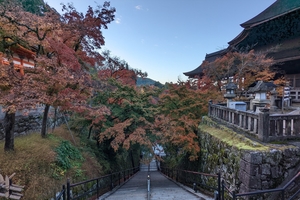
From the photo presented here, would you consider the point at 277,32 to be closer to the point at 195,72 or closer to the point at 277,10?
the point at 277,10

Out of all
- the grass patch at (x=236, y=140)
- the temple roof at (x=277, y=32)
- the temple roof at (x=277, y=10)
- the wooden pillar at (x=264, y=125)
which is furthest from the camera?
the temple roof at (x=277, y=10)

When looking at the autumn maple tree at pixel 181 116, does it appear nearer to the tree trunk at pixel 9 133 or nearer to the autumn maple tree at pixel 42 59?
the autumn maple tree at pixel 42 59

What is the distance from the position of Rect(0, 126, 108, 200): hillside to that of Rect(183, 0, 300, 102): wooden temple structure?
1389 cm

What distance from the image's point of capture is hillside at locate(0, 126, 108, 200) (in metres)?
5.22

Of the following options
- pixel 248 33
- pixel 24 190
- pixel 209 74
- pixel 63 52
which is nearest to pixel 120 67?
pixel 209 74

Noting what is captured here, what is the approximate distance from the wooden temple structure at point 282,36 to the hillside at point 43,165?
1389 cm

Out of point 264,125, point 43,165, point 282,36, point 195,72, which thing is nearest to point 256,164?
point 264,125

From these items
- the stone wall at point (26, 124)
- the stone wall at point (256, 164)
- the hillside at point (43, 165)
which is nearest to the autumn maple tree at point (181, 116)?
the stone wall at point (256, 164)

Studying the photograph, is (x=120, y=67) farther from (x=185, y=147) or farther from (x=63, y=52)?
(x=185, y=147)

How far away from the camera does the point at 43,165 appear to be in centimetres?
593

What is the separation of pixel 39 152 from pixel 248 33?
17124 millimetres

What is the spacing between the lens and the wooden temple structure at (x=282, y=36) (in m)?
12.5

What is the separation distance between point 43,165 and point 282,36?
58.5 feet

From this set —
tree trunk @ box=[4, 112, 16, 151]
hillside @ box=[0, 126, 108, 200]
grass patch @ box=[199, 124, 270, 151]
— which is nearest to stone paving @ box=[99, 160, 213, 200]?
hillside @ box=[0, 126, 108, 200]
